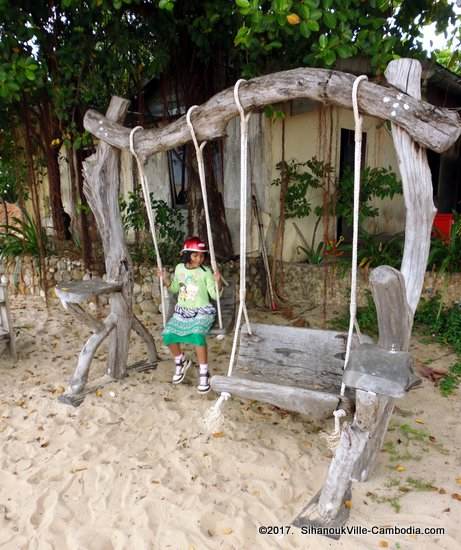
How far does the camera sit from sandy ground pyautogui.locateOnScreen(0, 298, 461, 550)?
1880 millimetres

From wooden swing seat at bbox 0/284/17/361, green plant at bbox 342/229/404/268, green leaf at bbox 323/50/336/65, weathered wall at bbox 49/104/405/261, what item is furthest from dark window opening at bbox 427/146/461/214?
wooden swing seat at bbox 0/284/17/361

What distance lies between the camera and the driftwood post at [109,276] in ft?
9.77

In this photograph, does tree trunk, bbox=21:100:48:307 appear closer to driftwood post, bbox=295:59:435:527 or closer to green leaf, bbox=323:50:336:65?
green leaf, bbox=323:50:336:65

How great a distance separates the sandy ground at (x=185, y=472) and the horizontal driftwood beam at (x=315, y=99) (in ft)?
5.44

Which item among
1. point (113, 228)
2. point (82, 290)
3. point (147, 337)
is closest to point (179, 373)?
point (147, 337)

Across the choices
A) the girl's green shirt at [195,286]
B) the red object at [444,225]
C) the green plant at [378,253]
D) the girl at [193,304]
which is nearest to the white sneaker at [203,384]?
the girl at [193,304]

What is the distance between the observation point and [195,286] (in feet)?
10.1

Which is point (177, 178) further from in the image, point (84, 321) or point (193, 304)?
point (84, 321)

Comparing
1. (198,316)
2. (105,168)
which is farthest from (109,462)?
(105,168)

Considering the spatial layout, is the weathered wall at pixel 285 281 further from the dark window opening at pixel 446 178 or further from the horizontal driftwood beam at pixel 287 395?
the dark window opening at pixel 446 178

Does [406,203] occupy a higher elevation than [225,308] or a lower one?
higher

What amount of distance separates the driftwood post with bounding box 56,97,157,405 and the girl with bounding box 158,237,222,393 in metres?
0.36

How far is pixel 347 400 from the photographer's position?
6.68ft

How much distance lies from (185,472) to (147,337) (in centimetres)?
139
